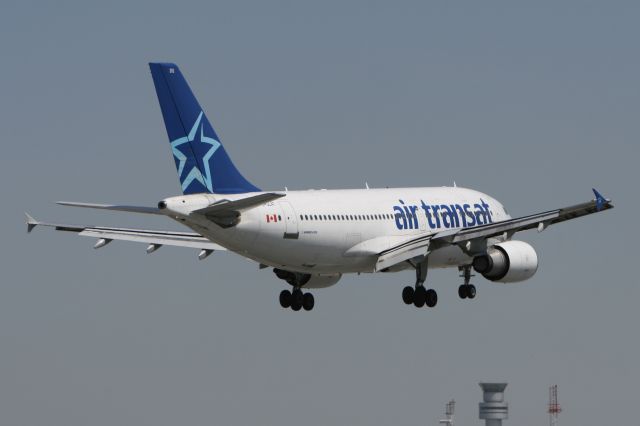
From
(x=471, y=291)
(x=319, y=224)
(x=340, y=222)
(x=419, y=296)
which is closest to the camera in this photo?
(x=319, y=224)

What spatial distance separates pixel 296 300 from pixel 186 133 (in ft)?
48.9

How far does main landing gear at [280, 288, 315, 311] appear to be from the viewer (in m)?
78.0

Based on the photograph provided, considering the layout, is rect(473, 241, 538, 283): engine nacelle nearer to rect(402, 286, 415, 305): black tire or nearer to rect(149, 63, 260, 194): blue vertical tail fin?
rect(402, 286, 415, 305): black tire

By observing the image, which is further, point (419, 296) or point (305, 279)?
point (305, 279)

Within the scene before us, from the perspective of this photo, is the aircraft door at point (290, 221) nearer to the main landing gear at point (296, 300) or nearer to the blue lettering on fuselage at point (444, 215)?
the main landing gear at point (296, 300)

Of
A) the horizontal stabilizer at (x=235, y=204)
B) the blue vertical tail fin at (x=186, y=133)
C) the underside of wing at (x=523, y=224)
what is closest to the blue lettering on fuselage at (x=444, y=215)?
the underside of wing at (x=523, y=224)

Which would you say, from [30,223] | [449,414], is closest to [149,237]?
[30,223]

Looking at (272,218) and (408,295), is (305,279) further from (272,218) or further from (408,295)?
(272,218)

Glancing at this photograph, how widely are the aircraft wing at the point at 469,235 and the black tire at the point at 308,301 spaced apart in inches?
183

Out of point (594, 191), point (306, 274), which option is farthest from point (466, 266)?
point (594, 191)

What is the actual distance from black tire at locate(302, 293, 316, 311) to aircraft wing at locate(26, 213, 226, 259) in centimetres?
525

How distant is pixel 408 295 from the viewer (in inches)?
3059

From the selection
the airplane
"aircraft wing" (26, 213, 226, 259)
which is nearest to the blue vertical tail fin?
the airplane

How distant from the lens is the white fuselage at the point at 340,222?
67625 mm
